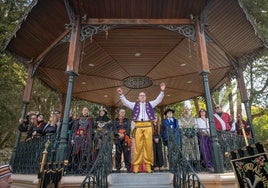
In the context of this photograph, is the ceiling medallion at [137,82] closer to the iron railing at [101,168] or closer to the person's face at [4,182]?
the iron railing at [101,168]

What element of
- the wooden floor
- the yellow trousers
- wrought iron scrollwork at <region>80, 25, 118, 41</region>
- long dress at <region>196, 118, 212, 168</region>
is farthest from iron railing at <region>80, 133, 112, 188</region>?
wrought iron scrollwork at <region>80, 25, 118, 41</region>

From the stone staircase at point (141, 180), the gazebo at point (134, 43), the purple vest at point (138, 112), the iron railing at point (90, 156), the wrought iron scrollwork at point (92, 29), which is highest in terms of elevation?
the gazebo at point (134, 43)

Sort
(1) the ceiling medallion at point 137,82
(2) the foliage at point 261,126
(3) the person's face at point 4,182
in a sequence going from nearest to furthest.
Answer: (3) the person's face at point 4,182, (1) the ceiling medallion at point 137,82, (2) the foliage at point 261,126

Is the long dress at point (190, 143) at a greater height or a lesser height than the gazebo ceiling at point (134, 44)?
lesser

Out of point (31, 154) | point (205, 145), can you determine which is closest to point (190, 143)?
point (205, 145)

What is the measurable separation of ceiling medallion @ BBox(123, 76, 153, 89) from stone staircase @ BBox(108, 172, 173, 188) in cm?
639

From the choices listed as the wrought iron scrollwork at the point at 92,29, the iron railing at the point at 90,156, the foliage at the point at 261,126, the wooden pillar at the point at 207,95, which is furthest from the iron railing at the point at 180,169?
the foliage at the point at 261,126

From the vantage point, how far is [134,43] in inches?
323

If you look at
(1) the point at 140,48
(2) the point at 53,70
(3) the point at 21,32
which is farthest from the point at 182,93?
(3) the point at 21,32

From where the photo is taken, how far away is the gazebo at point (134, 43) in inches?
257

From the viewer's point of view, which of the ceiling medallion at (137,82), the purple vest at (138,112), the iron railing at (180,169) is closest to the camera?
the iron railing at (180,169)

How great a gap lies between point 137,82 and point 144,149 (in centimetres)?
591

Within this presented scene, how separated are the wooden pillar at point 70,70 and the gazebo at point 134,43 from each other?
0.02 m

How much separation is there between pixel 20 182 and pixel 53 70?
507 cm
